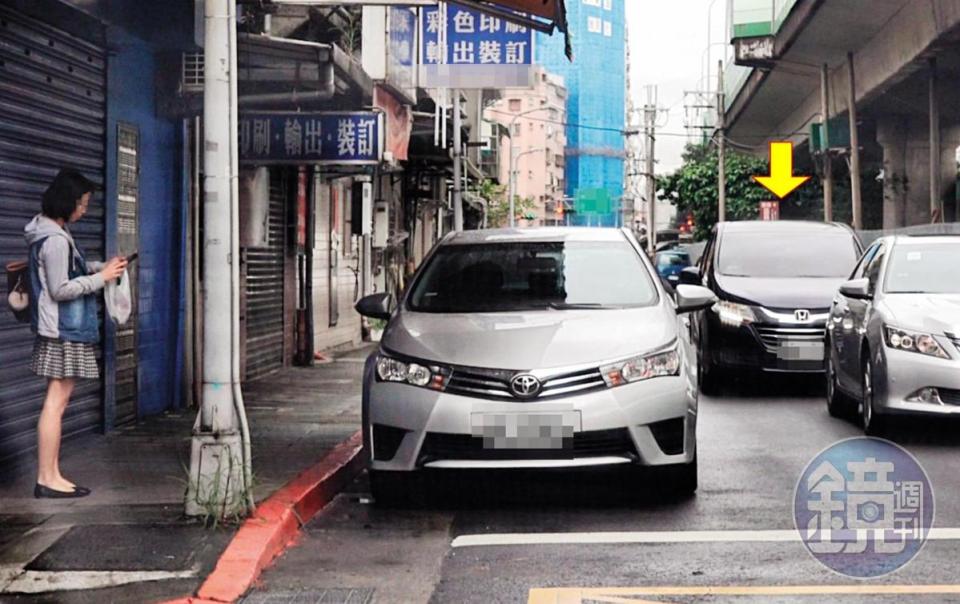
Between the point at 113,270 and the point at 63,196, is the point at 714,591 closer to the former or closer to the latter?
the point at 113,270

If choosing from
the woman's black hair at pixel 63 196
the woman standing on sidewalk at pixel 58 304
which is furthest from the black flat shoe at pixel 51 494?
the woman's black hair at pixel 63 196

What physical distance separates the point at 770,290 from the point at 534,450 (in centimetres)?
675

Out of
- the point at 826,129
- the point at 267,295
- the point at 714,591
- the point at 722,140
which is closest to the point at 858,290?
the point at 714,591

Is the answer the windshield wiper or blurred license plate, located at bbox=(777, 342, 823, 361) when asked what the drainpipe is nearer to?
the windshield wiper

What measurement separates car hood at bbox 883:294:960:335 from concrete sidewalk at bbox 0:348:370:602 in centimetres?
416

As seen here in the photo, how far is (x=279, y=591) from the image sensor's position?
5.75 m

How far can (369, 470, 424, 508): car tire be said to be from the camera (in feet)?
24.1

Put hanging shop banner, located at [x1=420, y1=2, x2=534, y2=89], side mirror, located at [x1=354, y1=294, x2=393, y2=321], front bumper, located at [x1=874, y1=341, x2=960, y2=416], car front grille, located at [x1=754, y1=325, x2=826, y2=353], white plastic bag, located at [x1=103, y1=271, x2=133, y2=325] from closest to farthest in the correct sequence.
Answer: white plastic bag, located at [x1=103, y1=271, x2=133, y2=325] < side mirror, located at [x1=354, y1=294, x2=393, y2=321] < front bumper, located at [x1=874, y1=341, x2=960, y2=416] < car front grille, located at [x1=754, y1=325, x2=826, y2=353] < hanging shop banner, located at [x1=420, y1=2, x2=534, y2=89]

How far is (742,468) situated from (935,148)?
2380 centimetres

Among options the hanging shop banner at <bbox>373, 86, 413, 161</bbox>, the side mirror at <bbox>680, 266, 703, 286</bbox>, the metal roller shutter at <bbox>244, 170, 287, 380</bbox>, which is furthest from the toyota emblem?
the hanging shop banner at <bbox>373, 86, 413, 161</bbox>

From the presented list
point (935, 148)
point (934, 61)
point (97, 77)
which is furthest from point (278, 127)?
point (935, 148)

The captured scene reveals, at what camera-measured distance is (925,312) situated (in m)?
9.70

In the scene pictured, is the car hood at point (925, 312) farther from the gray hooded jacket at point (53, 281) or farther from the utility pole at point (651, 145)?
the utility pole at point (651, 145)

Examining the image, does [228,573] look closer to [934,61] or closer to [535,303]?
[535,303]
